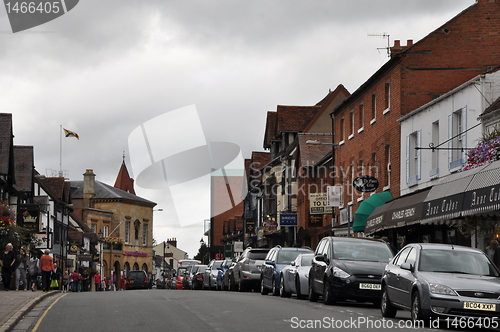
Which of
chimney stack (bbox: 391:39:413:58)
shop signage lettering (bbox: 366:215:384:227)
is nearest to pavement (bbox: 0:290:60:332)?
shop signage lettering (bbox: 366:215:384:227)

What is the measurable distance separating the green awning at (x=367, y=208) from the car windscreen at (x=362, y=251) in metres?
14.1

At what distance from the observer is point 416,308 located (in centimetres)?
1443

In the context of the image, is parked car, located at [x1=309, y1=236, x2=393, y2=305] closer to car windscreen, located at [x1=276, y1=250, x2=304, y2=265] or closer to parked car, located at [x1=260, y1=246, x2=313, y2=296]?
parked car, located at [x1=260, y1=246, x2=313, y2=296]

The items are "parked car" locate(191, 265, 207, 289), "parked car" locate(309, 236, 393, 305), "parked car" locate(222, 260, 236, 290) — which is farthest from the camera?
"parked car" locate(191, 265, 207, 289)

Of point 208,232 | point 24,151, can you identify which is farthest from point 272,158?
point 208,232

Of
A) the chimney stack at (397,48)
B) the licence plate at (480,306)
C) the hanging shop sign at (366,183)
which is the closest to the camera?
the licence plate at (480,306)

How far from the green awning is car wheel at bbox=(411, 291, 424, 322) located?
2058cm

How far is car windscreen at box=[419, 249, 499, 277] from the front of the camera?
15039mm

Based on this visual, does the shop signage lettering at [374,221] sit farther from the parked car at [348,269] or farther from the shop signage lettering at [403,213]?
the parked car at [348,269]

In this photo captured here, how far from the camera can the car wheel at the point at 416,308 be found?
14.1 metres

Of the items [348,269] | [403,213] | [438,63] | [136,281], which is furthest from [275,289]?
[136,281]

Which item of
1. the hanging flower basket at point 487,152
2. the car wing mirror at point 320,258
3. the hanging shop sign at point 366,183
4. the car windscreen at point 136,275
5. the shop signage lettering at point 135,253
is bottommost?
the shop signage lettering at point 135,253

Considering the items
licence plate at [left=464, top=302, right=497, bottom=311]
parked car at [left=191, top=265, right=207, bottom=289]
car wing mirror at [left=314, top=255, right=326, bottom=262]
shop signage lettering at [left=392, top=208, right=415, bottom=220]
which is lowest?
parked car at [left=191, top=265, right=207, bottom=289]

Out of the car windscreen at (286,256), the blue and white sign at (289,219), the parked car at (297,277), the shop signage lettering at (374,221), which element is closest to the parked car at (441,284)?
the parked car at (297,277)
